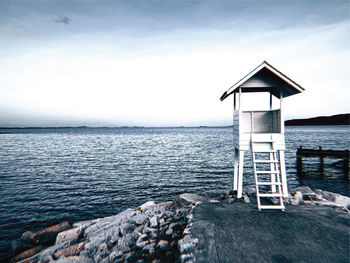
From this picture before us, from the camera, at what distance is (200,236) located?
16.5 feet

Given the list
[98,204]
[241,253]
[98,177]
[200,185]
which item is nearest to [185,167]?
[200,185]

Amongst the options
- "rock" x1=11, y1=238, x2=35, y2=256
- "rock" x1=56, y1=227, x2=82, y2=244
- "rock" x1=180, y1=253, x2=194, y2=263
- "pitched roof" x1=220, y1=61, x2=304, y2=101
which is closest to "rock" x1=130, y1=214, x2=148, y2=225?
"rock" x1=56, y1=227, x2=82, y2=244

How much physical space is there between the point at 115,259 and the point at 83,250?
1853mm

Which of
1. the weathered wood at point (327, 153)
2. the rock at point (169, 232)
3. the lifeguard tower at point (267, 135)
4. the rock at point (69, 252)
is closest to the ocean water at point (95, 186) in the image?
the weathered wood at point (327, 153)

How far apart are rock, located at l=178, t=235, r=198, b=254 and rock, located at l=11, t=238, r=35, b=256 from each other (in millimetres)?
7314

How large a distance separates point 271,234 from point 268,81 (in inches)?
224

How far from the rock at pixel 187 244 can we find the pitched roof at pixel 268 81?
5.66 meters

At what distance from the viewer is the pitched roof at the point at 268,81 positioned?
7.52 m

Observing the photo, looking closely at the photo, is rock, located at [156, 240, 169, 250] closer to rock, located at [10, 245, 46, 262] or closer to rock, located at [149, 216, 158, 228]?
rock, located at [149, 216, 158, 228]

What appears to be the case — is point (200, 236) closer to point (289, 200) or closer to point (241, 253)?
point (241, 253)

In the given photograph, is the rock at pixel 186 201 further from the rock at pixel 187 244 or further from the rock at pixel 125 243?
the rock at pixel 187 244

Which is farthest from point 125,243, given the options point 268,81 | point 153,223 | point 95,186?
point 95,186

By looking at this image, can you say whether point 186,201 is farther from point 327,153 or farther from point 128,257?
point 327,153

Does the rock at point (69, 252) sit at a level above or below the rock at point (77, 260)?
below
